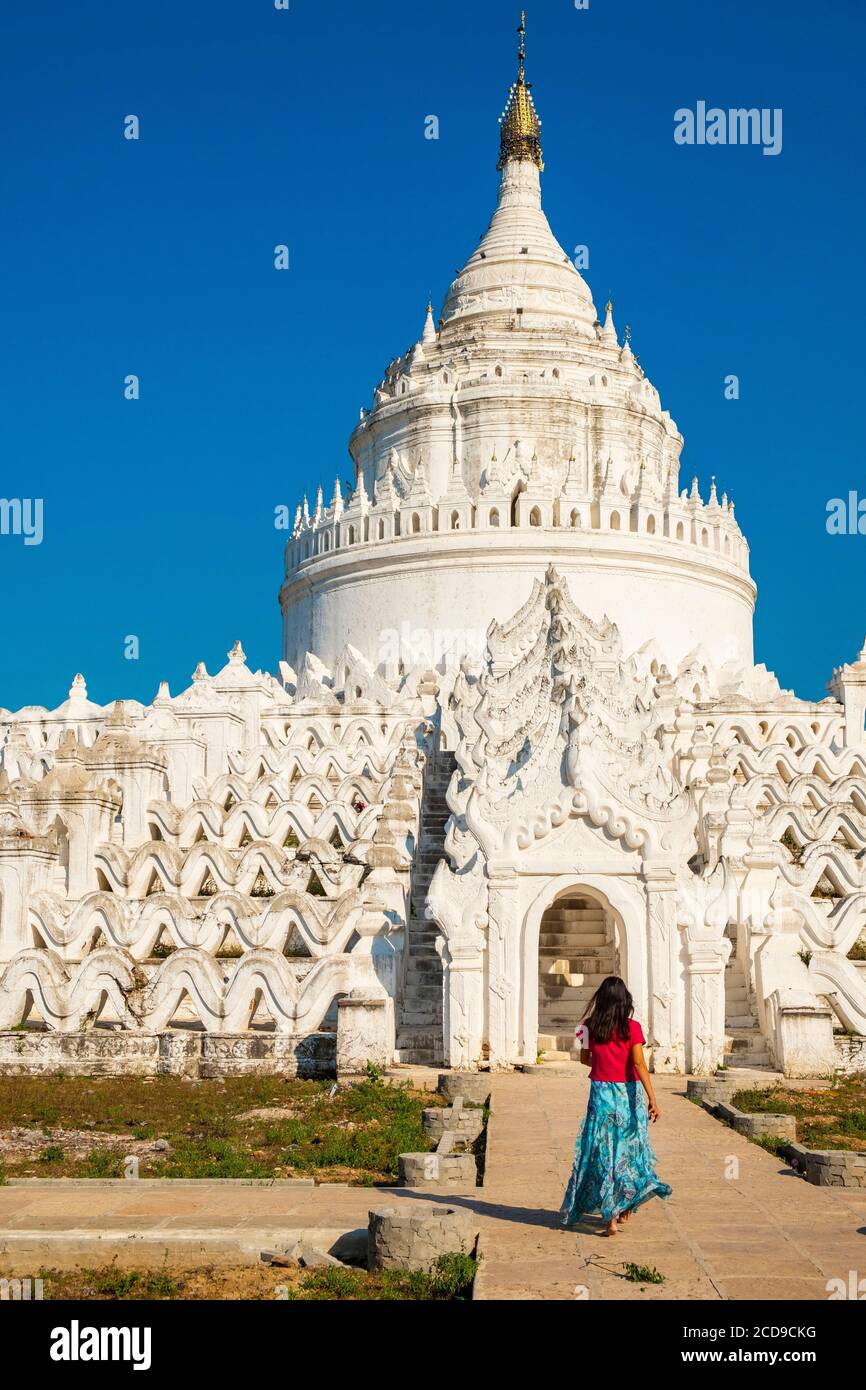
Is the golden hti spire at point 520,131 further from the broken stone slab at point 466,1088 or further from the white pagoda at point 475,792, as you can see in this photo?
the broken stone slab at point 466,1088

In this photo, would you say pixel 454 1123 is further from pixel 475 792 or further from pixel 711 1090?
pixel 475 792

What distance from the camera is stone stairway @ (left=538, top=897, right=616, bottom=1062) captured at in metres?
16.8

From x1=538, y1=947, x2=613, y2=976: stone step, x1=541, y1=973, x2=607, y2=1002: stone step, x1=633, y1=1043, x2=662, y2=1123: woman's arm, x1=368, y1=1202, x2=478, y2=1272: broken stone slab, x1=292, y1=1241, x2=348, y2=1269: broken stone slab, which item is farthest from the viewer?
x1=538, y1=947, x2=613, y2=976: stone step

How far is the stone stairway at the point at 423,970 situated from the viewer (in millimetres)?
15398

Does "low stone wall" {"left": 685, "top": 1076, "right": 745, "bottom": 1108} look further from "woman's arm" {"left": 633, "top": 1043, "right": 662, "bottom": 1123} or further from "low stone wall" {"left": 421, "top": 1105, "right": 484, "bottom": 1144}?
"woman's arm" {"left": 633, "top": 1043, "right": 662, "bottom": 1123}

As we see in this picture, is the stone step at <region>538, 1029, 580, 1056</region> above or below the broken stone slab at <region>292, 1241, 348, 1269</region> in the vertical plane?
above

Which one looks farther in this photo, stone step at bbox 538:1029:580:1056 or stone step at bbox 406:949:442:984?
stone step at bbox 406:949:442:984

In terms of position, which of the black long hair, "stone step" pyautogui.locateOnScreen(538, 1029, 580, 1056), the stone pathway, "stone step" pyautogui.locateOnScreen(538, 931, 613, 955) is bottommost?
the stone pathway

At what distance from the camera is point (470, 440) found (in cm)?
4166

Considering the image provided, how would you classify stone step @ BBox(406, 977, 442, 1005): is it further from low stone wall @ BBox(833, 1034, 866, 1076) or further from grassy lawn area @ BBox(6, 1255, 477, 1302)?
grassy lawn area @ BBox(6, 1255, 477, 1302)

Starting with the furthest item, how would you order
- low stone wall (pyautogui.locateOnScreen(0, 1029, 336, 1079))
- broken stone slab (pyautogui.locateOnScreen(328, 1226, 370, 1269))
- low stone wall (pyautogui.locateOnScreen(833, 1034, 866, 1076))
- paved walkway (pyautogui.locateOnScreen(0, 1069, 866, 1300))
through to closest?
low stone wall (pyautogui.locateOnScreen(0, 1029, 336, 1079)), low stone wall (pyautogui.locateOnScreen(833, 1034, 866, 1076)), broken stone slab (pyautogui.locateOnScreen(328, 1226, 370, 1269)), paved walkway (pyautogui.locateOnScreen(0, 1069, 866, 1300))

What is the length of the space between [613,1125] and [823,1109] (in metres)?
5.33

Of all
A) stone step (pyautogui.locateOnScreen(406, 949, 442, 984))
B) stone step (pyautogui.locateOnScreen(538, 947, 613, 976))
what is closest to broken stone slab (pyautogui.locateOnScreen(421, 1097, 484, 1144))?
stone step (pyautogui.locateOnScreen(406, 949, 442, 984))

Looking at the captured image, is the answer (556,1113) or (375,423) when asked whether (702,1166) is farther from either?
(375,423)
